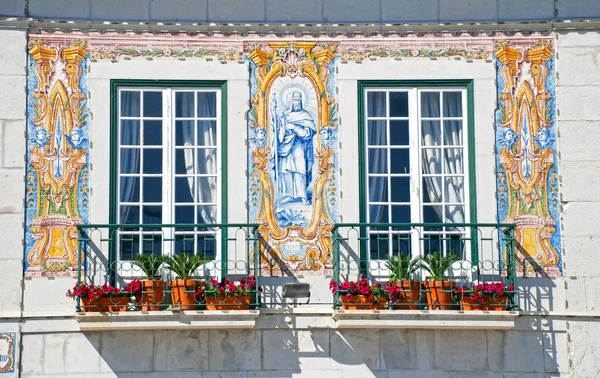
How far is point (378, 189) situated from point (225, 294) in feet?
8.09

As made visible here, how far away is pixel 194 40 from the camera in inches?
747

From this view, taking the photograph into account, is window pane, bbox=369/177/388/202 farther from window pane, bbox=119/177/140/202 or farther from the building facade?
window pane, bbox=119/177/140/202

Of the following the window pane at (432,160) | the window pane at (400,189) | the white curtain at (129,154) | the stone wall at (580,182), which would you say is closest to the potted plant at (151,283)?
the white curtain at (129,154)

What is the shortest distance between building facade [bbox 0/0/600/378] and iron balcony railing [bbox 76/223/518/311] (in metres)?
0.03

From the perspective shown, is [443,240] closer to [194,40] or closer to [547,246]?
[547,246]

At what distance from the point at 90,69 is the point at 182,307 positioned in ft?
10.9

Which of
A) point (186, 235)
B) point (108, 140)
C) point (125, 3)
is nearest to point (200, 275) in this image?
point (186, 235)

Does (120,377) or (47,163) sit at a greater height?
(47,163)

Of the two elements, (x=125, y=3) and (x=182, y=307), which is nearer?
(x=182, y=307)

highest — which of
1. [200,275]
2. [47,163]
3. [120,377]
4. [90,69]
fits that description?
[90,69]

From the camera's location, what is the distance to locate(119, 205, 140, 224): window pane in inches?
736

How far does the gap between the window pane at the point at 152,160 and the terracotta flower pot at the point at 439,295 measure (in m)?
3.70

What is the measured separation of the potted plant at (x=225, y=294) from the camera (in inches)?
704

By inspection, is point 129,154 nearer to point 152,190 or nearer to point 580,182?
point 152,190
